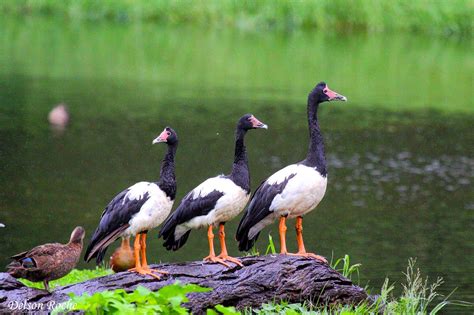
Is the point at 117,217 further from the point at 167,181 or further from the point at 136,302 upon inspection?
the point at 136,302

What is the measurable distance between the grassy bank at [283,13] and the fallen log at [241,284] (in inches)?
1254

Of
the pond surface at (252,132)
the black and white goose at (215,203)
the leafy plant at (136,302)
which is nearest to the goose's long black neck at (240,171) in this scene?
the black and white goose at (215,203)

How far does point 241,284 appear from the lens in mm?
9414

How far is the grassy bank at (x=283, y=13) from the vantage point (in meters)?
41.2

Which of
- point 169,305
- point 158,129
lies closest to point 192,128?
point 158,129

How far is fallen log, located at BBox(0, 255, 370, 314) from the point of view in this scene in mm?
8945

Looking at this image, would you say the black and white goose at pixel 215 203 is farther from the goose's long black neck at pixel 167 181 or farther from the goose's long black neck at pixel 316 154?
the goose's long black neck at pixel 316 154

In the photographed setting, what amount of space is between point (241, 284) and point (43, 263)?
5.73 feet

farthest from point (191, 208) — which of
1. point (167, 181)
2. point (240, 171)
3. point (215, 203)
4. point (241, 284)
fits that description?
point (241, 284)

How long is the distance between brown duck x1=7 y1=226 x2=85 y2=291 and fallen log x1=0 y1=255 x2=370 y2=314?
0.31 meters

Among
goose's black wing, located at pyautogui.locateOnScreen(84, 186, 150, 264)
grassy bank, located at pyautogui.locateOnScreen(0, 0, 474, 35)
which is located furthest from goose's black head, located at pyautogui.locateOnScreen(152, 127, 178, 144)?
grassy bank, located at pyautogui.locateOnScreen(0, 0, 474, 35)

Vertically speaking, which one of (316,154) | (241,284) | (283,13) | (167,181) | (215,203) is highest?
(283,13)

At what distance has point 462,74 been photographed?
33219mm

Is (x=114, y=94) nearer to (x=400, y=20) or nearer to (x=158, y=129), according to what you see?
(x=158, y=129)
